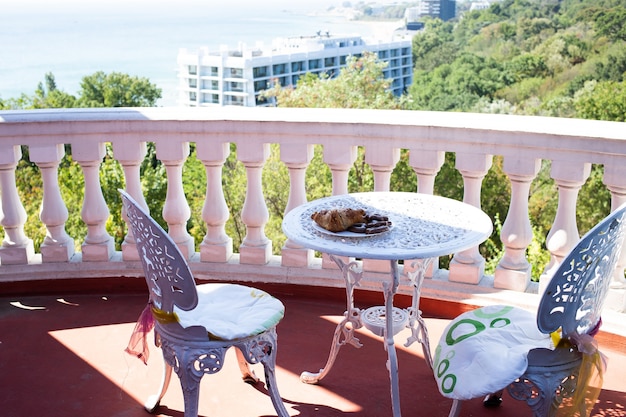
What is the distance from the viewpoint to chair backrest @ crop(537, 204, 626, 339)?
2.05 metres

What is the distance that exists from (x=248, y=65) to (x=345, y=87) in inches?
1360

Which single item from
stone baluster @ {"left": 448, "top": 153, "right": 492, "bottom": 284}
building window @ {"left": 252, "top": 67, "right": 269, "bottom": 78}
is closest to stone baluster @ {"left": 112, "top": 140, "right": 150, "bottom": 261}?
stone baluster @ {"left": 448, "top": 153, "right": 492, "bottom": 284}

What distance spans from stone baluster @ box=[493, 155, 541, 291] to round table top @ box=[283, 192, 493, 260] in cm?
57

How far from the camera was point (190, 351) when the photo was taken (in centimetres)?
244

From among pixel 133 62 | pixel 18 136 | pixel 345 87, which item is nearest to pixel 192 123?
pixel 18 136

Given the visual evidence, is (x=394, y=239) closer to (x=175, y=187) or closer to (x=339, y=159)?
(x=339, y=159)

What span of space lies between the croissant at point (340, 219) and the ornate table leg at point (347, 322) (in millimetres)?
237

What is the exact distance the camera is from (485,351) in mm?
2266

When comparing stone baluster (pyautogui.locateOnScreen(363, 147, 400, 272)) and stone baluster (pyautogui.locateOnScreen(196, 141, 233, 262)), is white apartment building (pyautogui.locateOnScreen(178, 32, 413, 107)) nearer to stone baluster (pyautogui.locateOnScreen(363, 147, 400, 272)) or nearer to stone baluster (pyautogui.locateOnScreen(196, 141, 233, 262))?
stone baluster (pyautogui.locateOnScreen(196, 141, 233, 262))

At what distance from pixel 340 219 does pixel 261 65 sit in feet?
211

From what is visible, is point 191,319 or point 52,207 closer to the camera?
point 191,319

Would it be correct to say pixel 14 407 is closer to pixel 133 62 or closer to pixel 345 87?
pixel 345 87

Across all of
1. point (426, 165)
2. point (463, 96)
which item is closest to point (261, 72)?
point (463, 96)

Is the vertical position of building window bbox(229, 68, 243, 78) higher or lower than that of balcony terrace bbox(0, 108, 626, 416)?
higher
